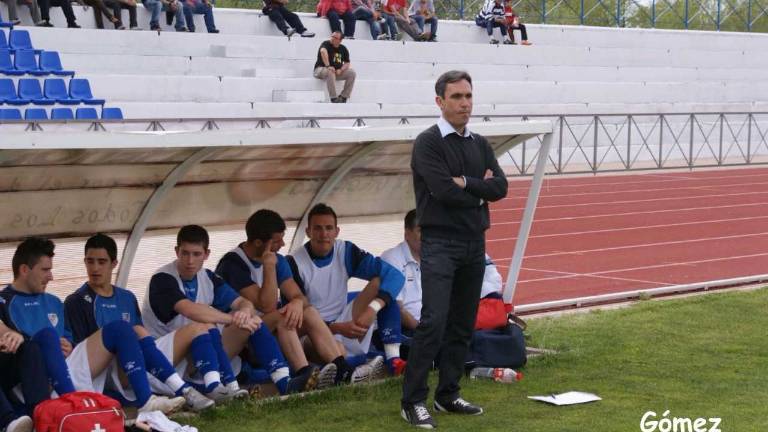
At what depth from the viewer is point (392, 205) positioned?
8.98m

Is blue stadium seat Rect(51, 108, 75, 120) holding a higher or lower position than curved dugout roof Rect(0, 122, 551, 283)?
higher

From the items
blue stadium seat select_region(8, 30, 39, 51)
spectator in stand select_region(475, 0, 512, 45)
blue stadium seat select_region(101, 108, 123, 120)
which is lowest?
blue stadium seat select_region(101, 108, 123, 120)

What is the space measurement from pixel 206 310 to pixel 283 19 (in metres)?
21.1

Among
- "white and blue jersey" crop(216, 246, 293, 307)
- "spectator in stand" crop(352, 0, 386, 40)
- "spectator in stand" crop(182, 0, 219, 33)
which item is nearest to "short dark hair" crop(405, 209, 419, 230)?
"white and blue jersey" crop(216, 246, 293, 307)

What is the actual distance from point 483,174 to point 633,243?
9.40 m

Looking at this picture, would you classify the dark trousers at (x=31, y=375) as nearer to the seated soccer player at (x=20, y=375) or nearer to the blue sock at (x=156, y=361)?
the seated soccer player at (x=20, y=375)

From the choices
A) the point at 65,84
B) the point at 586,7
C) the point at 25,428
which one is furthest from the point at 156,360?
the point at 586,7

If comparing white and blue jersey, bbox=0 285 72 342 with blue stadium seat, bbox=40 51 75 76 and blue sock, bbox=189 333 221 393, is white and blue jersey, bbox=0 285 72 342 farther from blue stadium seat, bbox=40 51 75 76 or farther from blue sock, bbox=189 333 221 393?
blue stadium seat, bbox=40 51 75 76

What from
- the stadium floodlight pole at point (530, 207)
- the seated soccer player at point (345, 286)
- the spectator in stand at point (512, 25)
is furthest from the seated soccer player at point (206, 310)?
the spectator in stand at point (512, 25)

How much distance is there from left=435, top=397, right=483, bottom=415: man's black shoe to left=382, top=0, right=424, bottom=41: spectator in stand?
2359cm

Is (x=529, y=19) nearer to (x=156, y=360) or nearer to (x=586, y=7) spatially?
(x=586, y=7)

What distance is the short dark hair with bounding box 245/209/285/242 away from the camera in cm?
754

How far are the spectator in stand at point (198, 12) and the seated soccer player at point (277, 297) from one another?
18750 mm

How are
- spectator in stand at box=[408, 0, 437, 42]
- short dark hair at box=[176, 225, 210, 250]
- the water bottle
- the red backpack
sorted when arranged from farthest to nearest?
spectator in stand at box=[408, 0, 437, 42] → the water bottle → short dark hair at box=[176, 225, 210, 250] → the red backpack
